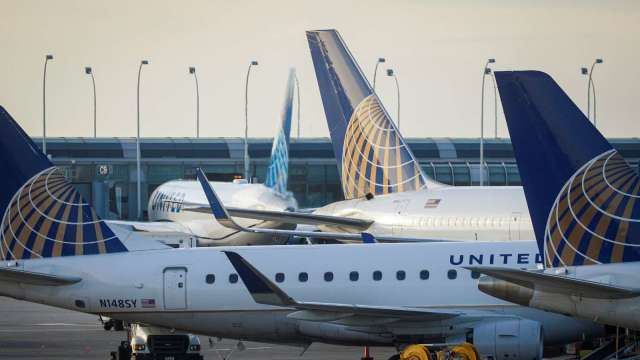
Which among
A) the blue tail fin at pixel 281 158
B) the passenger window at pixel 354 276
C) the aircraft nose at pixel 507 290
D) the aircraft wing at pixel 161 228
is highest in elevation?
the aircraft nose at pixel 507 290

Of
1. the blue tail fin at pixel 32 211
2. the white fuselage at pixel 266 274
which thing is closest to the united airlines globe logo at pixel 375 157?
the white fuselage at pixel 266 274

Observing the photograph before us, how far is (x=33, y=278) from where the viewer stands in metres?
33.0

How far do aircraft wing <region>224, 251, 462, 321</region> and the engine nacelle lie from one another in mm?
964

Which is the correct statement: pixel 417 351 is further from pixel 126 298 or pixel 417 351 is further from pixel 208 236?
pixel 208 236

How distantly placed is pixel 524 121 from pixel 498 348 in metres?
6.65

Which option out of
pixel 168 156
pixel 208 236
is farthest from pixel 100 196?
pixel 208 236

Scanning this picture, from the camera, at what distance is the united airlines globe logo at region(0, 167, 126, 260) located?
33.8 m

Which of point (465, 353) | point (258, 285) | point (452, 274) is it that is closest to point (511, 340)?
point (465, 353)

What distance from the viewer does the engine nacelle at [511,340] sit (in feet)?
99.4

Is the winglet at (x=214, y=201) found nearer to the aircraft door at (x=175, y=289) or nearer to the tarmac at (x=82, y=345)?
the tarmac at (x=82, y=345)

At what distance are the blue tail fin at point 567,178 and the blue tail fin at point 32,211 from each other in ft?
40.1

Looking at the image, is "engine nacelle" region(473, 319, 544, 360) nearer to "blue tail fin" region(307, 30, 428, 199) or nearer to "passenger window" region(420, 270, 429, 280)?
"passenger window" region(420, 270, 429, 280)

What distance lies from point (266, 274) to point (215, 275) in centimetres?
118

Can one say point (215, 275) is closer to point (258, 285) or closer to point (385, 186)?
point (258, 285)
